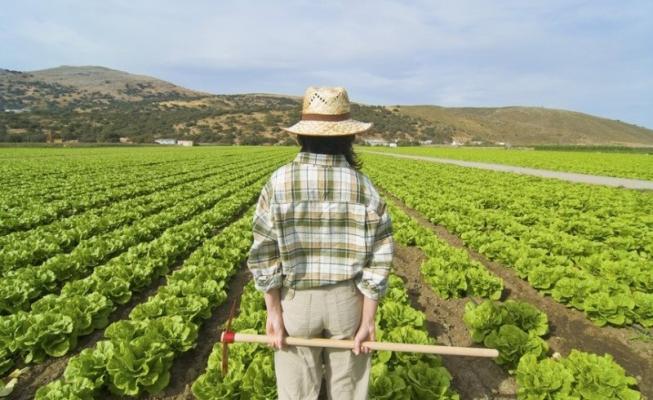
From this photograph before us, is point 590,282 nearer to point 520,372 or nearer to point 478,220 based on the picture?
point 520,372

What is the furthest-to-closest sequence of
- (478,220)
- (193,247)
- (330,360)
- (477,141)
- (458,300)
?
(477,141) < (478,220) < (193,247) < (458,300) < (330,360)

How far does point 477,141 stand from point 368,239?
516 feet

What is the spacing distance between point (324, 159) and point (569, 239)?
922 cm

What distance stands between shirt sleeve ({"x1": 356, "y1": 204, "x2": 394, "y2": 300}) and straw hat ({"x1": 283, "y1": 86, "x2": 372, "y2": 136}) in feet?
1.68

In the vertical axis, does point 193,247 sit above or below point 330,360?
below

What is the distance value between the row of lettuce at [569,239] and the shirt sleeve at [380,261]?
17.0 ft

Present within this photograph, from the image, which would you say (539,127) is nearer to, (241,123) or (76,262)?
(241,123)

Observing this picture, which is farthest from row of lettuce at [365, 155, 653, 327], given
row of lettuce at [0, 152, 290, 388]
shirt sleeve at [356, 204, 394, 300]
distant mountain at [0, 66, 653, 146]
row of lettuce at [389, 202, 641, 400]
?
distant mountain at [0, 66, 653, 146]

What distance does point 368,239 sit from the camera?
2.24 meters

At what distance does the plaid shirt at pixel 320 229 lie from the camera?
7.13 feet

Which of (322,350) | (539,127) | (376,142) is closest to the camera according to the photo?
(322,350)

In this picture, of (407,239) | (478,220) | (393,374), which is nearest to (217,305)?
(393,374)

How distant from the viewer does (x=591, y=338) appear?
5.51m

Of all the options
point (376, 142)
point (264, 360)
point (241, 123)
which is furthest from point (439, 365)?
point (241, 123)
